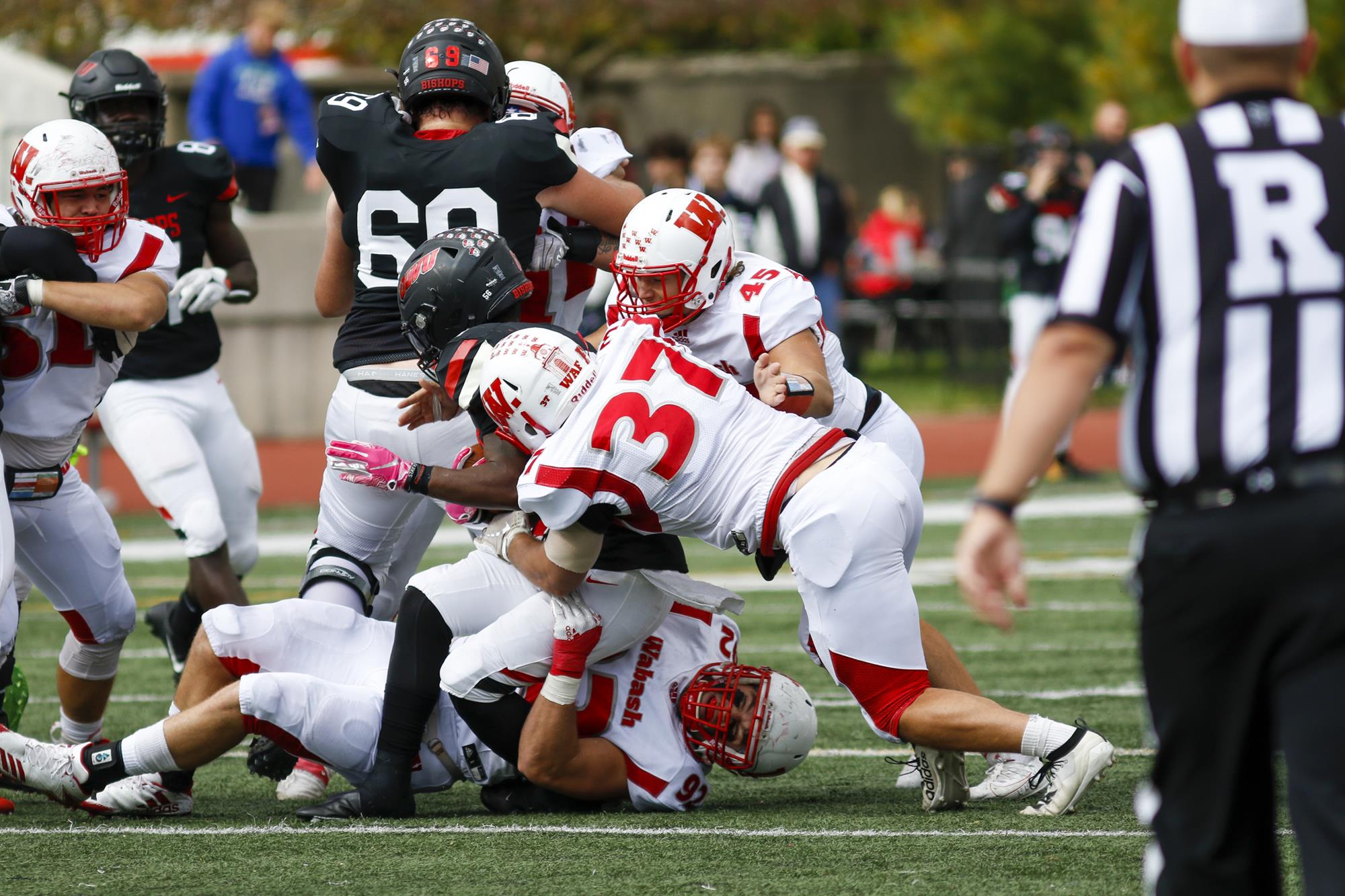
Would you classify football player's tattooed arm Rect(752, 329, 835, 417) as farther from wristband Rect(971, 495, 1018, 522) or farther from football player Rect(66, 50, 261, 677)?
football player Rect(66, 50, 261, 677)

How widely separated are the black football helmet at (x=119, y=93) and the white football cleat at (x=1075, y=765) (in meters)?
3.64

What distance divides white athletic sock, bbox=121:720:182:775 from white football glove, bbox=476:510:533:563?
2.96 feet

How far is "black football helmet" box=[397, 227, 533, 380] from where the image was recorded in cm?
449

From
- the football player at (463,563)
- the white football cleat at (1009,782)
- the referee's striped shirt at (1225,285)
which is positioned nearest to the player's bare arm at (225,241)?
the football player at (463,563)

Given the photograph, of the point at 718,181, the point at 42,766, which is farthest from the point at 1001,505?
the point at 718,181

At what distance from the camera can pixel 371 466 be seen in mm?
4531

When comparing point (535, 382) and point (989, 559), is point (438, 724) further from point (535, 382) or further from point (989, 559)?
point (989, 559)

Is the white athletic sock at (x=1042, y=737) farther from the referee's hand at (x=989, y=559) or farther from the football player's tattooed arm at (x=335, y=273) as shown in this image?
the football player's tattooed arm at (x=335, y=273)

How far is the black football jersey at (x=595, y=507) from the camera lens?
4.25 metres

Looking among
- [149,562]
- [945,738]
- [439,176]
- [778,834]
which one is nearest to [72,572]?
[439,176]

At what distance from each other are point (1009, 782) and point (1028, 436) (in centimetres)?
215

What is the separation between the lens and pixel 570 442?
4082 mm

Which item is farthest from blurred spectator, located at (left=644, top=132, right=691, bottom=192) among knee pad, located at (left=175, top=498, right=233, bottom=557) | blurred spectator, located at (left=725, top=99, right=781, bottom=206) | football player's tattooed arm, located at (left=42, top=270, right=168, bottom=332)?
football player's tattooed arm, located at (left=42, top=270, right=168, bottom=332)

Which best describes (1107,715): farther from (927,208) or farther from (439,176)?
(927,208)
